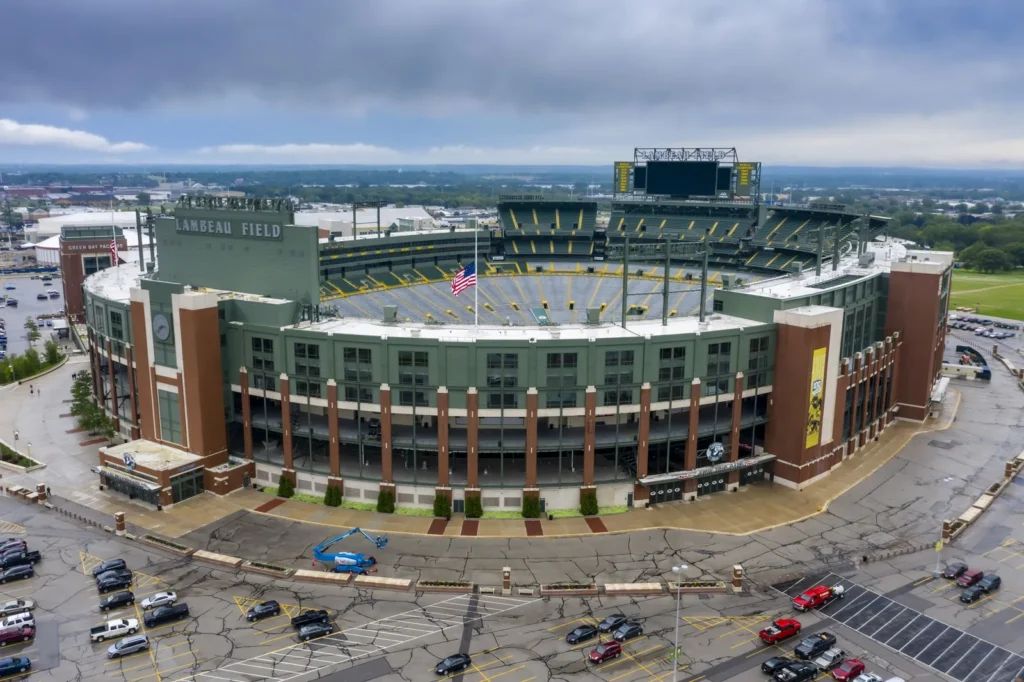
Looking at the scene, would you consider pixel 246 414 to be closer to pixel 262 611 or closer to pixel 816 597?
pixel 262 611

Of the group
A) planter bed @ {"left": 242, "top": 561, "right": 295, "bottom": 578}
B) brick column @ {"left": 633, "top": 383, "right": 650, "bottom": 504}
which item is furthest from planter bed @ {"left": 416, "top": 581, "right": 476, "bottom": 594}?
brick column @ {"left": 633, "top": 383, "right": 650, "bottom": 504}

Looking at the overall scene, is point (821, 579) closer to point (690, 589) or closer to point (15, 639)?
point (690, 589)

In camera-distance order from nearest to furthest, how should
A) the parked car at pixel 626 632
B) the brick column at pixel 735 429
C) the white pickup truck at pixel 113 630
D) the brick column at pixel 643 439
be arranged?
1. the white pickup truck at pixel 113 630
2. the parked car at pixel 626 632
3. the brick column at pixel 643 439
4. the brick column at pixel 735 429

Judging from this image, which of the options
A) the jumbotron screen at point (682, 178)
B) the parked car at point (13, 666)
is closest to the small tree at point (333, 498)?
the parked car at point (13, 666)

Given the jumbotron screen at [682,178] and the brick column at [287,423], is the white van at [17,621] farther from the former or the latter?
the jumbotron screen at [682,178]

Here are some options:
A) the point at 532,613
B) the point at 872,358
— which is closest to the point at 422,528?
the point at 532,613

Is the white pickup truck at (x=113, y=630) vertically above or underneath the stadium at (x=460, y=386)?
underneath
